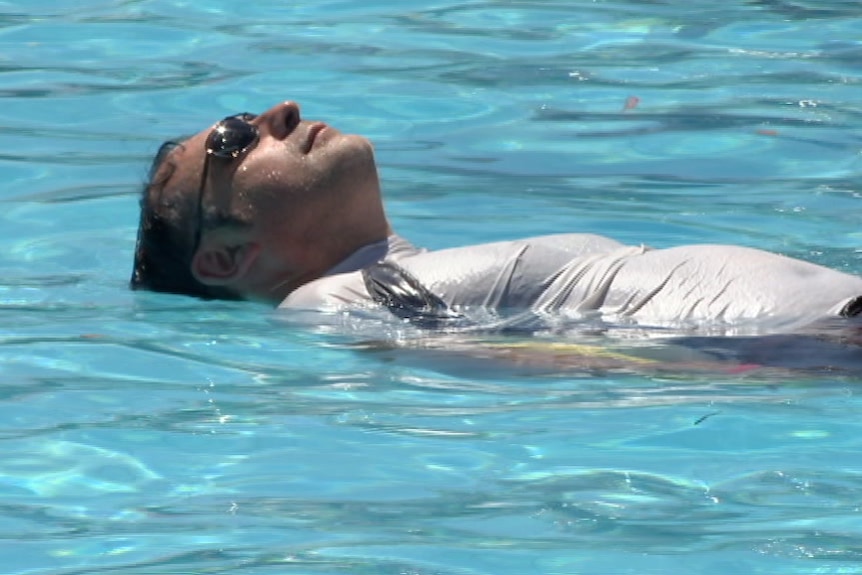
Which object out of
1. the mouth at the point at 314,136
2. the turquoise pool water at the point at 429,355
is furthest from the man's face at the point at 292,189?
the turquoise pool water at the point at 429,355

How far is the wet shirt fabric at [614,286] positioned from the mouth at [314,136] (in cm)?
41

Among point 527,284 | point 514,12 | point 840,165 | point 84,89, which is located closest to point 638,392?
point 527,284

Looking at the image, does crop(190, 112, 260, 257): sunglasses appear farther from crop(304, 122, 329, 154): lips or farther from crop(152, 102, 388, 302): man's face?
crop(304, 122, 329, 154): lips

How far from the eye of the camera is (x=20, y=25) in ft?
32.4

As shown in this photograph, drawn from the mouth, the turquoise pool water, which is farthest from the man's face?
the turquoise pool water

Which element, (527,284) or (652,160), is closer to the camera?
(527,284)

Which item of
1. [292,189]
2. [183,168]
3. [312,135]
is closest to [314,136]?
[312,135]

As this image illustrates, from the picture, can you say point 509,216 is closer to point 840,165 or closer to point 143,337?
point 840,165

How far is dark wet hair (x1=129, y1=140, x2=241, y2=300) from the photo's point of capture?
585 centimetres

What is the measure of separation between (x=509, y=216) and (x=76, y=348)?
2260 mm

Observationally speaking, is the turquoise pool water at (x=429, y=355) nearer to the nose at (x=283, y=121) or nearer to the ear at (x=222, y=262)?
the ear at (x=222, y=262)

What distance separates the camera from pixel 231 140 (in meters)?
5.73

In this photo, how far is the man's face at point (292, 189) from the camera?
18.6 ft

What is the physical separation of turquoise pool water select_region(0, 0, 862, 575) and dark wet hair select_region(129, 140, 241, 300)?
66 mm
